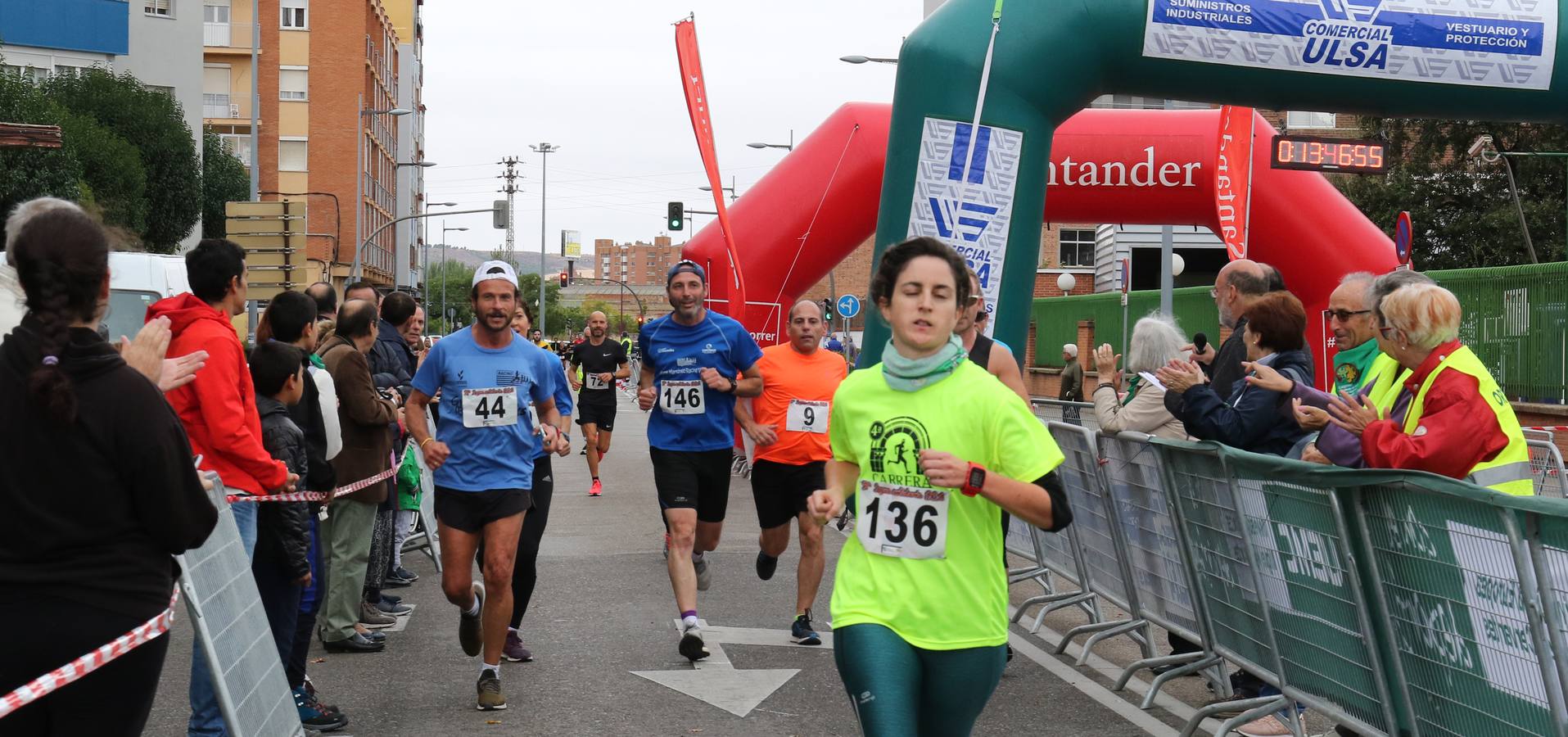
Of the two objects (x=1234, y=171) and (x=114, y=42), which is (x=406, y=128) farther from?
(x=1234, y=171)

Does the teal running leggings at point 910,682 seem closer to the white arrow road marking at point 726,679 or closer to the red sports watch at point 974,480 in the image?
the red sports watch at point 974,480

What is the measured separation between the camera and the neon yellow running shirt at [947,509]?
395 centimetres

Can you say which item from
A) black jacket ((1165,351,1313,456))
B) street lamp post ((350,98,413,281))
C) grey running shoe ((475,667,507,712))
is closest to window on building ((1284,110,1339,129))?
street lamp post ((350,98,413,281))

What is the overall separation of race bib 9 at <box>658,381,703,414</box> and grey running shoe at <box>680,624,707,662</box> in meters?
1.33

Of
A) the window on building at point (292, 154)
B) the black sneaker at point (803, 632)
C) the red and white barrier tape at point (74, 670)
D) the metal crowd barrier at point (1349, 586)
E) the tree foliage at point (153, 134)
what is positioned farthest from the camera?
the window on building at point (292, 154)

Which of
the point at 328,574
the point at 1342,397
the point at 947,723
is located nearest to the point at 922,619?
the point at 947,723

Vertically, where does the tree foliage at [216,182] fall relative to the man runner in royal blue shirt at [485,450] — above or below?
Answer: above

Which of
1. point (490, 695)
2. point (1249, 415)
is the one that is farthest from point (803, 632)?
point (1249, 415)

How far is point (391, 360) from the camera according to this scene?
1066 centimetres

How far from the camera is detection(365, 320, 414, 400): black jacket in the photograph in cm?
1025

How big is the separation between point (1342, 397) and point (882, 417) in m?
2.45

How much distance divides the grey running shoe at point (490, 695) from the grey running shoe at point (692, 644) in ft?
3.99

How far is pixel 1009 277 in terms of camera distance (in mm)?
11070

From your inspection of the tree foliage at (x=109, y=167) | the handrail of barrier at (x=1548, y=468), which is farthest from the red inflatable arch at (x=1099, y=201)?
the tree foliage at (x=109, y=167)
